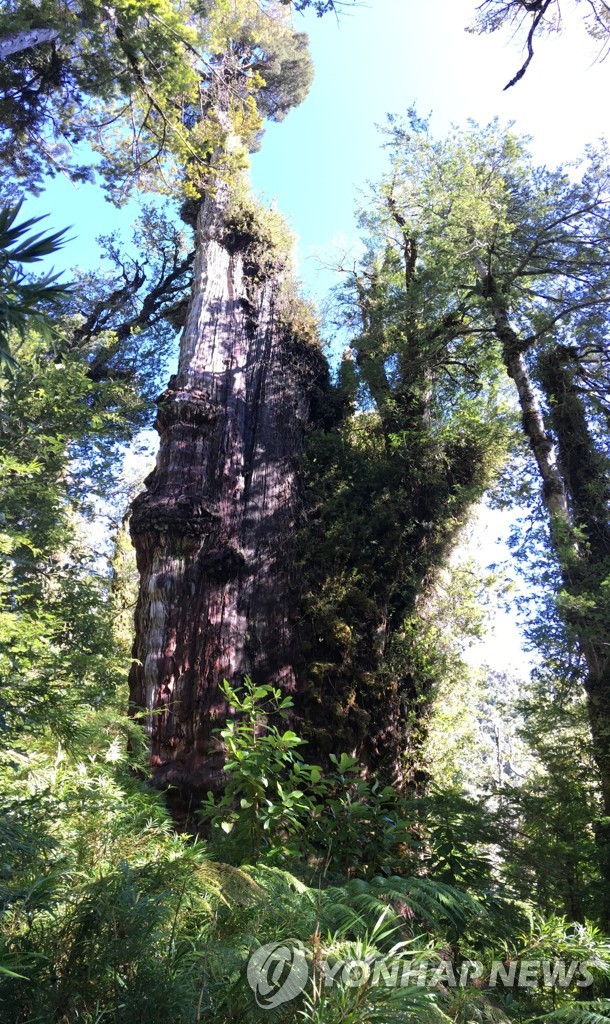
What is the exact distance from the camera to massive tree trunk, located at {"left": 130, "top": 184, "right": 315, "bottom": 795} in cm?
533

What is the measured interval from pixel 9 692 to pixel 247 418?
5.47 meters

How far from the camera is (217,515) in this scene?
6.08m

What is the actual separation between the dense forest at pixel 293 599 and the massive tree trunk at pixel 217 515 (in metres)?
0.04

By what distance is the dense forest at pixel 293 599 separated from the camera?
185 cm

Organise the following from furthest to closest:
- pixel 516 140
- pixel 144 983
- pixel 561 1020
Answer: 1. pixel 516 140
2. pixel 561 1020
3. pixel 144 983

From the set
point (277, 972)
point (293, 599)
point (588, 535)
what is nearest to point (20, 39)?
point (293, 599)

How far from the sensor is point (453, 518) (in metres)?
7.56

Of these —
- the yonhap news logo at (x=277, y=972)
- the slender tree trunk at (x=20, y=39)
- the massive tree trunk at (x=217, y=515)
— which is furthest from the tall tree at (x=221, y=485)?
the yonhap news logo at (x=277, y=972)

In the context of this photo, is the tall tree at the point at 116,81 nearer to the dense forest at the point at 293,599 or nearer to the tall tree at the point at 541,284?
the dense forest at the point at 293,599

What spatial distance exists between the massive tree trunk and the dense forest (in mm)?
40

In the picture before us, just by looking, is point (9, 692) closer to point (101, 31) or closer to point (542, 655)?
point (542, 655)

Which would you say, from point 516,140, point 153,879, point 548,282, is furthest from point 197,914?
point 516,140

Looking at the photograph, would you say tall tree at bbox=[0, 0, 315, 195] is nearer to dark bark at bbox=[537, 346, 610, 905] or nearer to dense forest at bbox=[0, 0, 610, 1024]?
dense forest at bbox=[0, 0, 610, 1024]

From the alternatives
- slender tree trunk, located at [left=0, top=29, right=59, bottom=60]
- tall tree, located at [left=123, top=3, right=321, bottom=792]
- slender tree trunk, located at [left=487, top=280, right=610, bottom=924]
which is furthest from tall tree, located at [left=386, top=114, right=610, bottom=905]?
slender tree trunk, located at [left=0, top=29, right=59, bottom=60]
